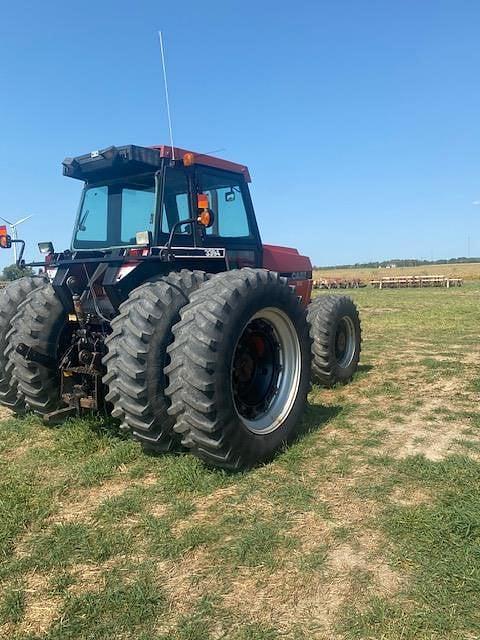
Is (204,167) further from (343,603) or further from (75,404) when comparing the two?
(343,603)

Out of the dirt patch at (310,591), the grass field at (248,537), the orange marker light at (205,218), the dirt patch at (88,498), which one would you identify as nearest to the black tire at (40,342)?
the grass field at (248,537)

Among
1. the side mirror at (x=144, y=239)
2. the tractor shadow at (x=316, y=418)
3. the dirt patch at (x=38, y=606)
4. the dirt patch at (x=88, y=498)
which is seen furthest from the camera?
the tractor shadow at (x=316, y=418)

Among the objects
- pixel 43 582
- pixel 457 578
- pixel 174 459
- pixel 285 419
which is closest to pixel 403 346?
pixel 285 419

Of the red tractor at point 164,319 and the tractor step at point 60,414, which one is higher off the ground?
the red tractor at point 164,319

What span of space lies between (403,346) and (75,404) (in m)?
7.70

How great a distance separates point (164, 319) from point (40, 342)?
157 centimetres

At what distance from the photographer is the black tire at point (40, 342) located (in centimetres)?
470

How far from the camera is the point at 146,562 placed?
2809mm

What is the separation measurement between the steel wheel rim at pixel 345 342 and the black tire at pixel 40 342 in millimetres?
3883

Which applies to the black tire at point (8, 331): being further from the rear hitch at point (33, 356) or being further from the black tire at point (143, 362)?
the black tire at point (143, 362)

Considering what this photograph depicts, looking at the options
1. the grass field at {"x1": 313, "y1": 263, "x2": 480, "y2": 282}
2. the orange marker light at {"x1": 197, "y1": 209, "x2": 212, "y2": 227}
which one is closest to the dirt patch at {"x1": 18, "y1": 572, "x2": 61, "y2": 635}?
the orange marker light at {"x1": 197, "y1": 209, "x2": 212, "y2": 227}

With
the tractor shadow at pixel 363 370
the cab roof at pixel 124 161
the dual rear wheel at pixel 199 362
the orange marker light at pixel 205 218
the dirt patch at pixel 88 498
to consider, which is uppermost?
the cab roof at pixel 124 161

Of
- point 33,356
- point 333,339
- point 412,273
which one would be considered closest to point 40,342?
point 33,356

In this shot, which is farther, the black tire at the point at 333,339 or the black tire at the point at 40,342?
the black tire at the point at 333,339
